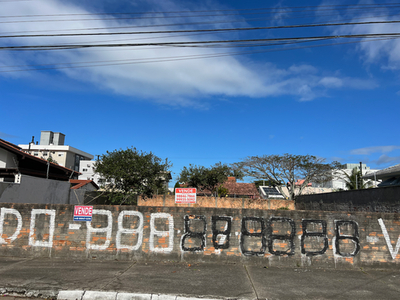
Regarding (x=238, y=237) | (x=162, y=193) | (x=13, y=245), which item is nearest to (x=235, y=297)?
(x=238, y=237)

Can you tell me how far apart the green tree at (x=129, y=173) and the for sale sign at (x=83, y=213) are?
10960mm

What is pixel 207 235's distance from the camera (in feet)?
23.2

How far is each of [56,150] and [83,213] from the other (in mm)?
59897

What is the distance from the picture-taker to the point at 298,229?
696 centimetres

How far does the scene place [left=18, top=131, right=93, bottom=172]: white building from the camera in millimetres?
59312

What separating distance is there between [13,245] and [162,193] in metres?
15.2

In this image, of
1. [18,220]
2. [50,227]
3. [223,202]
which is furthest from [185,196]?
[223,202]

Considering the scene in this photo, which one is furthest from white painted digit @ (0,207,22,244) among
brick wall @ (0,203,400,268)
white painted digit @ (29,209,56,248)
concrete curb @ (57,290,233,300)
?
concrete curb @ (57,290,233,300)

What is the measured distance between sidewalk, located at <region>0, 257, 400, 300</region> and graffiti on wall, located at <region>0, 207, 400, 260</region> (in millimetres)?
435

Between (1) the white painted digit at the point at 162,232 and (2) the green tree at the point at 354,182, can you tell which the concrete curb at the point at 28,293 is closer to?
(1) the white painted digit at the point at 162,232

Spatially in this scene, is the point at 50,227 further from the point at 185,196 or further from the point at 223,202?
the point at 223,202

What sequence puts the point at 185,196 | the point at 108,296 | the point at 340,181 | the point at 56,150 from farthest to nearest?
the point at 56,150 → the point at 340,181 → the point at 185,196 → the point at 108,296

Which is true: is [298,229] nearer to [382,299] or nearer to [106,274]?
[382,299]

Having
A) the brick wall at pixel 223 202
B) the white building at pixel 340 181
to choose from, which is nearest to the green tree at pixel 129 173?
the brick wall at pixel 223 202
